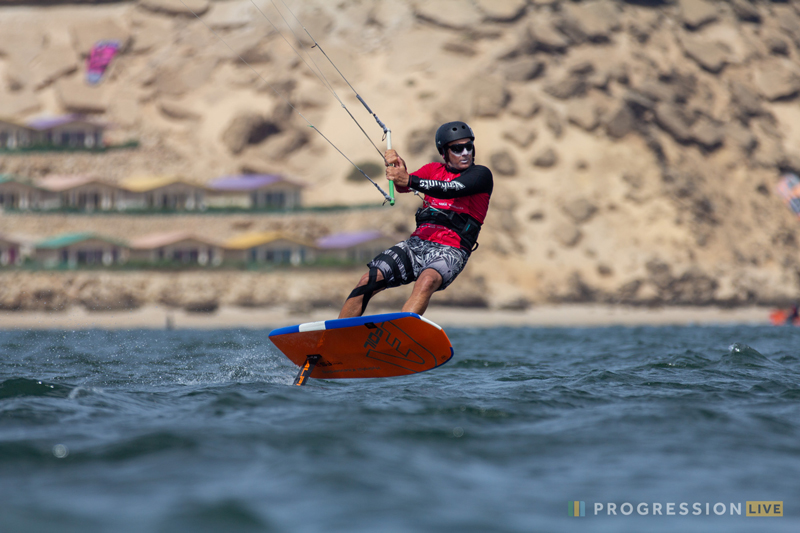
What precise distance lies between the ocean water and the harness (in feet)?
5.40

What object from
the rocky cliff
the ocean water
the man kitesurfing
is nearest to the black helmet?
the man kitesurfing

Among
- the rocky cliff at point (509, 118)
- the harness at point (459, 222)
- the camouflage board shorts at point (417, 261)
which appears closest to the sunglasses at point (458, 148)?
the harness at point (459, 222)

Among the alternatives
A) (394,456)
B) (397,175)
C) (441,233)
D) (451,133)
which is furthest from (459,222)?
Answer: (394,456)

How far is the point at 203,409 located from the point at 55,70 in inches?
2548

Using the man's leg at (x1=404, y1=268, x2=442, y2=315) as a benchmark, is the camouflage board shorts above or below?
above

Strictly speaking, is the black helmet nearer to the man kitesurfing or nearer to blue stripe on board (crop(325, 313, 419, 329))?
the man kitesurfing

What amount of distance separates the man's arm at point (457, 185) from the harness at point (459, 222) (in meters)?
0.40

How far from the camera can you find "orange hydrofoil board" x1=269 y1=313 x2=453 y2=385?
7078 mm

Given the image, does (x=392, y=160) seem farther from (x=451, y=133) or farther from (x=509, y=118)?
(x=509, y=118)

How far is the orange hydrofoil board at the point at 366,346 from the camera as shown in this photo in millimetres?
7078

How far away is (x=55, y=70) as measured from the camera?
62.1 metres

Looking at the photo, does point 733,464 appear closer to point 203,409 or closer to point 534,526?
point 534,526

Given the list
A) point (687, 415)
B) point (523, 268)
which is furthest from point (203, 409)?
point (523, 268)

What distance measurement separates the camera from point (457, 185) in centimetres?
733
